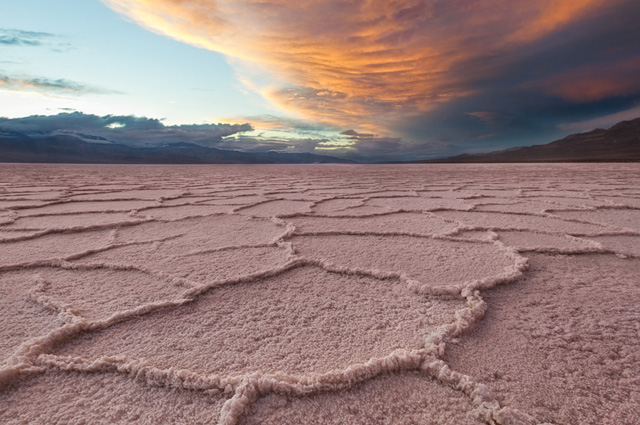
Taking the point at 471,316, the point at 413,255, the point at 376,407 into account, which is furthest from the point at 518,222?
the point at 376,407

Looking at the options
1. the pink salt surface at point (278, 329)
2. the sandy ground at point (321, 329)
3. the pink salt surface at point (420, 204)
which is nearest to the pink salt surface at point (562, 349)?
the sandy ground at point (321, 329)

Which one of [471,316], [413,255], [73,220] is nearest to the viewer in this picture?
[471,316]

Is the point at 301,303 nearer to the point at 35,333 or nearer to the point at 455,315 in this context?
the point at 455,315

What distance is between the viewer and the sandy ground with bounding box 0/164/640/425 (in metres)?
0.56

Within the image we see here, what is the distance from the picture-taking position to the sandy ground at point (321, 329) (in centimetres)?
56

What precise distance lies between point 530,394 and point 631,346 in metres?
0.33

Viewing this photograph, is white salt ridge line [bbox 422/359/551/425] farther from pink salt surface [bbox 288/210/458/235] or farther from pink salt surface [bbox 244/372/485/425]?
pink salt surface [bbox 288/210/458/235]

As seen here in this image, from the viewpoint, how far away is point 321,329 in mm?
798

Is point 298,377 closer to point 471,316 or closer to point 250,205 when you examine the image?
point 471,316

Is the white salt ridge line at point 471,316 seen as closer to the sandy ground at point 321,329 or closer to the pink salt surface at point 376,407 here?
the sandy ground at point 321,329

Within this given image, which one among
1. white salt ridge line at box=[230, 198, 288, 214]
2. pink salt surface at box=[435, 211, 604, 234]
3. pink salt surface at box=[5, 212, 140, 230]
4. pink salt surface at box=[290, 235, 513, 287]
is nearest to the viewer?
pink salt surface at box=[290, 235, 513, 287]

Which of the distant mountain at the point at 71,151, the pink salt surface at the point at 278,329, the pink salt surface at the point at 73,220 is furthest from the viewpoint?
the distant mountain at the point at 71,151

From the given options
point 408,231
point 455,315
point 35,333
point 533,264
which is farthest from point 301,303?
point 408,231

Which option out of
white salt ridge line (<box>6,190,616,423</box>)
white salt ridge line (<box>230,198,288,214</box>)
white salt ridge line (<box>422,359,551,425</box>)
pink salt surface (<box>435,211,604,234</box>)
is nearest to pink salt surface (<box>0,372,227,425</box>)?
white salt ridge line (<box>6,190,616,423</box>)
